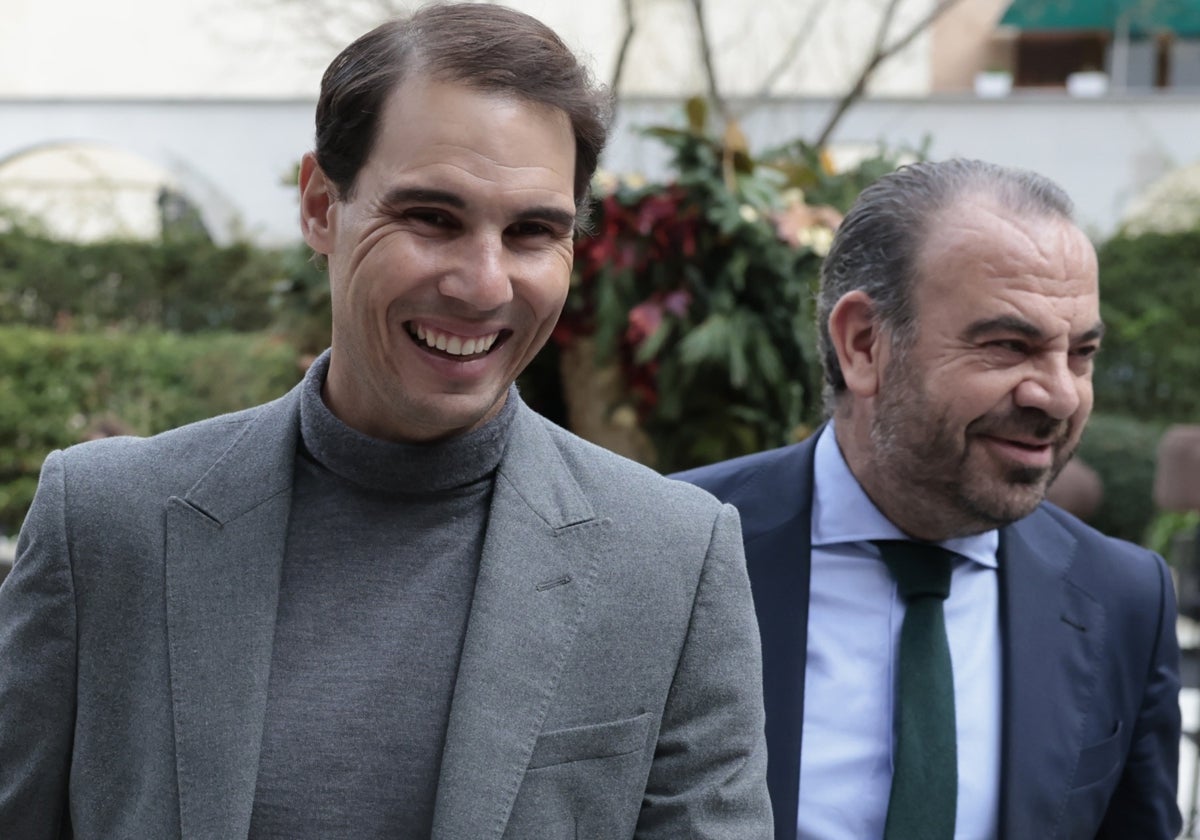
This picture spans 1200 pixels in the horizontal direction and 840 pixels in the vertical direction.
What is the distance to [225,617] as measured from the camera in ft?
5.45

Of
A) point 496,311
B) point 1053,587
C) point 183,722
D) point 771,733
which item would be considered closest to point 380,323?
point 496,311

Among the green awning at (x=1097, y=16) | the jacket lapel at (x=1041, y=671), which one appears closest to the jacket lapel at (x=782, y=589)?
the jacket lapel at (x=1041, y=671)

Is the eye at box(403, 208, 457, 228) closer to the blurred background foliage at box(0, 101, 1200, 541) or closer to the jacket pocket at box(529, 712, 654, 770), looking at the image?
the jacket pocket at box(529, 712, 654, 770)

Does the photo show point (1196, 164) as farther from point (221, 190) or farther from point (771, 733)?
point (771, 733)

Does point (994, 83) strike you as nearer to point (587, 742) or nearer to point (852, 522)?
point (852, 522)

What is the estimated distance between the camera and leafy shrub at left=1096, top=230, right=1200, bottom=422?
44.7ft

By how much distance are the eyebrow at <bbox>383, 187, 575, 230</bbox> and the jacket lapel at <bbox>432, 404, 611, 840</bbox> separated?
0.98ft

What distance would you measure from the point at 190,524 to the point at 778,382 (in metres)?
2.47

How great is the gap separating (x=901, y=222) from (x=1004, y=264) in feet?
0.73

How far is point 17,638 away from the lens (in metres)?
1.66

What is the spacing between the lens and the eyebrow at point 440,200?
1.62 m

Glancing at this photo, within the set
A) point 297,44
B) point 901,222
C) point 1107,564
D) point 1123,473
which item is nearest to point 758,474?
point 901,222

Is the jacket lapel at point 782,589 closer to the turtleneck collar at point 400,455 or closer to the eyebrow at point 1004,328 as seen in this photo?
the eyebrow at point 1004,328

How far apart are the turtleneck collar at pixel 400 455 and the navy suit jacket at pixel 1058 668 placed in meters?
0.71
